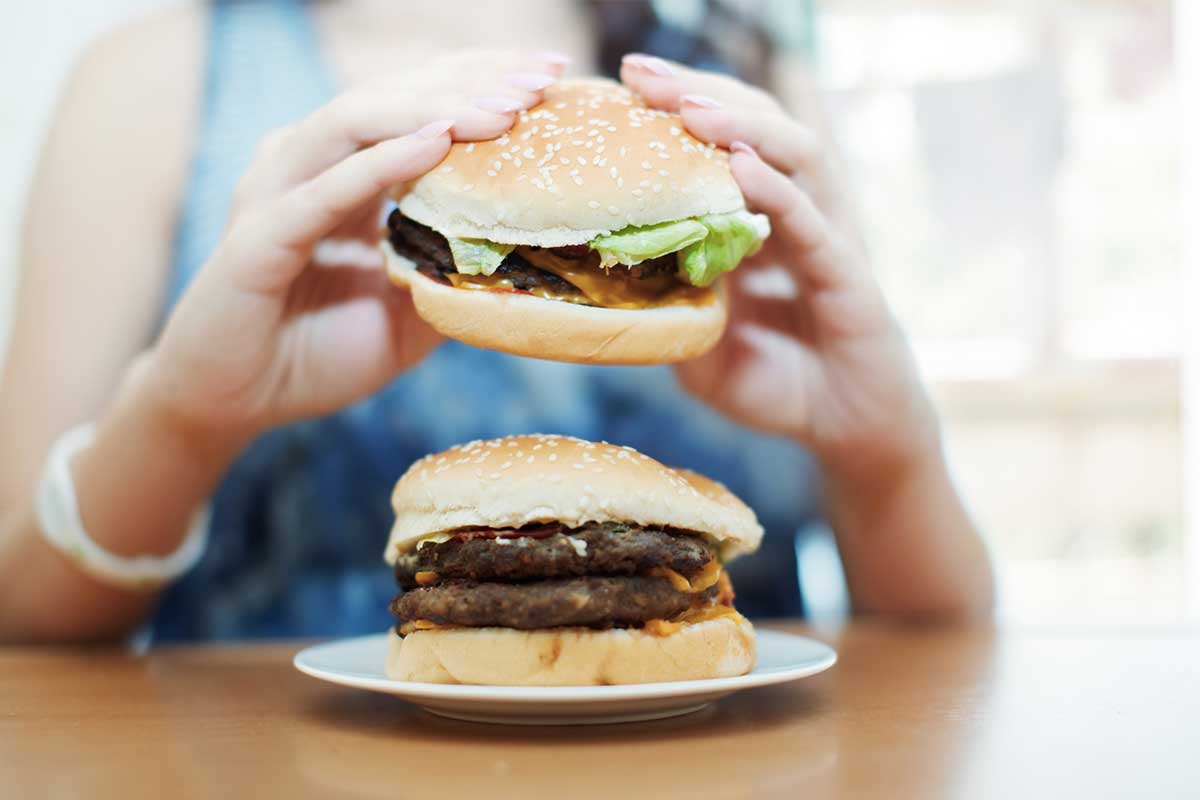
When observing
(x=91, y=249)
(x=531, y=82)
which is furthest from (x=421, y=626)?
(x=91, y=249)

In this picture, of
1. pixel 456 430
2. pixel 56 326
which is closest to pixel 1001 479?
Answer: pixel 456 430

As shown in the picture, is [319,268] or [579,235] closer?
[579,235]

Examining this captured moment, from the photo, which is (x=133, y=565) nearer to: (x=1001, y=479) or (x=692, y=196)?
(x=692, y=196)

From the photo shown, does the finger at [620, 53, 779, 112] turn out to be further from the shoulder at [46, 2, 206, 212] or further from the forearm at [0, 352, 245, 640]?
the shoulder at [46, 2, 206, 212]

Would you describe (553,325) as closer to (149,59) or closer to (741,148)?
(741,148)

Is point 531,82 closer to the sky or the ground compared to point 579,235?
closer to the sky

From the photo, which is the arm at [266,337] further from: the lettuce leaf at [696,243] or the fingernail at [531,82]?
the lettuce leaf at [696,243]

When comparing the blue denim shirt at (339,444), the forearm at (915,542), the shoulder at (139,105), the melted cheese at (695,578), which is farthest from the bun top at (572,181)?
the shoulder at (139,105)

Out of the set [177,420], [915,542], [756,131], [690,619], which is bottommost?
[915,542]
